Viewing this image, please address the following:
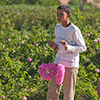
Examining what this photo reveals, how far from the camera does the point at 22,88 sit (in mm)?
3332

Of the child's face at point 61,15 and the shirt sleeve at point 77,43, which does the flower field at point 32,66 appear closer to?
the shirt sleeve at point 77,43

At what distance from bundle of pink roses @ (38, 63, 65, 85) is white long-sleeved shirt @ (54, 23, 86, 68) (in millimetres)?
84

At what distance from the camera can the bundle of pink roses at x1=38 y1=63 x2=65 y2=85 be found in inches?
83.6

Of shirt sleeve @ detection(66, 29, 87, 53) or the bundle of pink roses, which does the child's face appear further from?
the bundle of pink roses

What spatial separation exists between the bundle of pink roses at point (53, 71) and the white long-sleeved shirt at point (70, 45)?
84mm

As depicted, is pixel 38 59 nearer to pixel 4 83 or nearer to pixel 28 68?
pixel 28 68

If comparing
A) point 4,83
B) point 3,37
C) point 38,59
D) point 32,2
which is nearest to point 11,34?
point 3,37

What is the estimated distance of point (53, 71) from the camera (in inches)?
88.4

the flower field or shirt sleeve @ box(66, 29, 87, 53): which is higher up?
shirt sleeve @ box(66, 29, 87, 53)

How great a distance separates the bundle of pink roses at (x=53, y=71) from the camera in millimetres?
2122

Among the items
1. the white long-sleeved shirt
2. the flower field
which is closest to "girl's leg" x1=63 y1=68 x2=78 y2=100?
the white long-sleeved shirt

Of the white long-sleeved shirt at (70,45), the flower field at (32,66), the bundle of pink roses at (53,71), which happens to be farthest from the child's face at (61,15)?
the flower field at (32,66)

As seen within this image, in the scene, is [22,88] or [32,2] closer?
[22,88]

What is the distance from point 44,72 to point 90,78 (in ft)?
5.70
